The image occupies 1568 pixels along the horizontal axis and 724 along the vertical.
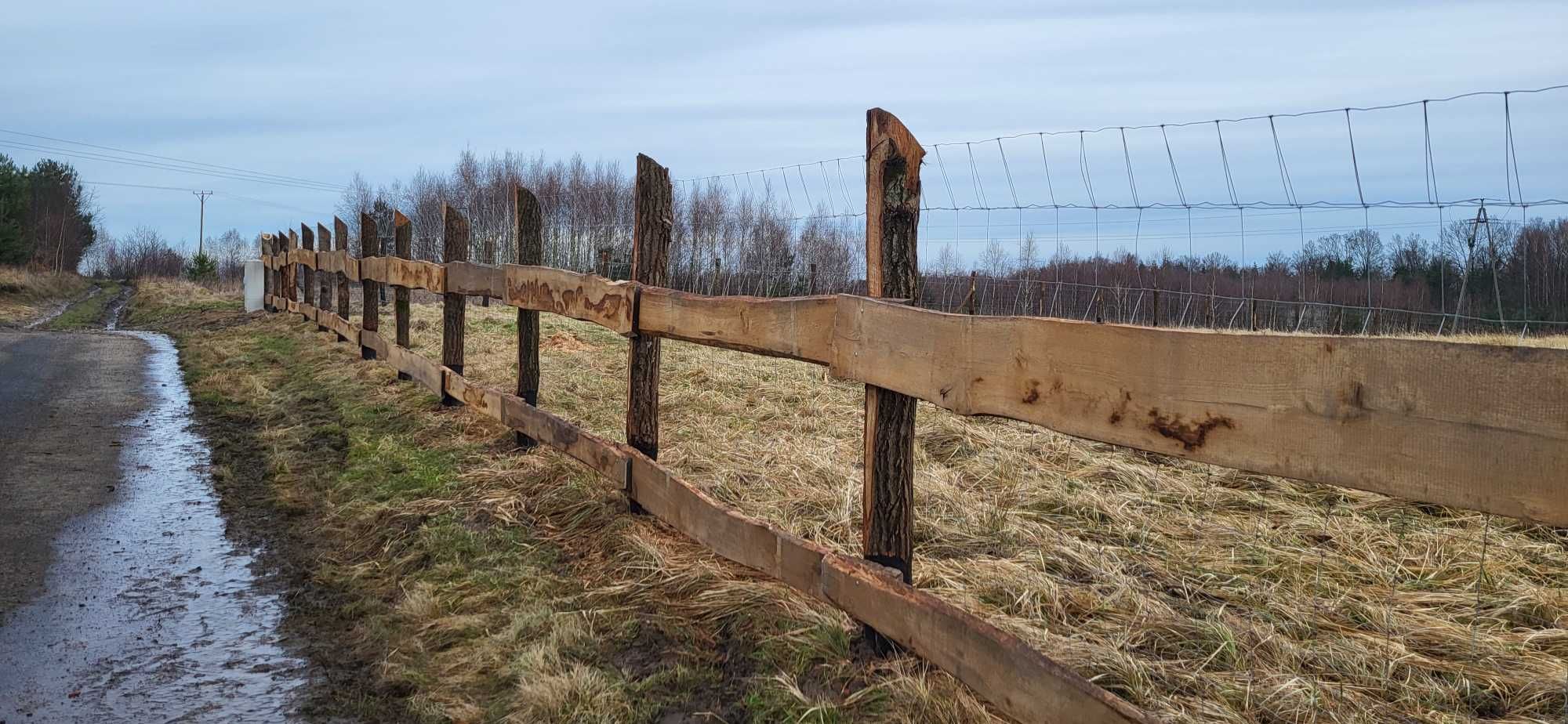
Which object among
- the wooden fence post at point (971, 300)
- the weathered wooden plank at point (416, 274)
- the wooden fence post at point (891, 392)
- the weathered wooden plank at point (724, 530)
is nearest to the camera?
the wooden fence post at point (891, 392)

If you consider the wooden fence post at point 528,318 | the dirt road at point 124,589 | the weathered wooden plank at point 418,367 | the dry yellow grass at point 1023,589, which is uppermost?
the wooden fence post at point 528,318

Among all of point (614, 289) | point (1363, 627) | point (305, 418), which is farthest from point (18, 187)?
point (1363, 627)

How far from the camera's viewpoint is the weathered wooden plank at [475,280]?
724 centimetres

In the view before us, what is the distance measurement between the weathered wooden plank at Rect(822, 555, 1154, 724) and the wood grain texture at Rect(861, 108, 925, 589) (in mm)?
142

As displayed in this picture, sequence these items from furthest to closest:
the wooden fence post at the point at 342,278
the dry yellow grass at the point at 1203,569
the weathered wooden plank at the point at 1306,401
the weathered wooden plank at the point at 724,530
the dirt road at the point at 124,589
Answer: the wooden fence post at the point at 342,278, the weathered wooden plank at the point at 724,530, the dirt road at the point at 124,589, the dry yellow grass at the point at 1203,569, the weathered wooden plank at the point at 1306,401

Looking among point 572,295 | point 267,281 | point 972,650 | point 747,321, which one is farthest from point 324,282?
point 972,650

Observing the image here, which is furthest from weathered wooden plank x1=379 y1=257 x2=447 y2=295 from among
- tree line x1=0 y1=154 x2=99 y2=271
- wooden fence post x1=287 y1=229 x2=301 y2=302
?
tree line x1=0 y1=154 x2=99 y2=271

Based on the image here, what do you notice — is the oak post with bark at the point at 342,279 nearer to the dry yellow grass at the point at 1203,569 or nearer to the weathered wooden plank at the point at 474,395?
the weathered wooden plank at the point at 474,395

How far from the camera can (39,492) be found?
20.3 feet

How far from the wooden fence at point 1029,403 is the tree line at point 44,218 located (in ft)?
184

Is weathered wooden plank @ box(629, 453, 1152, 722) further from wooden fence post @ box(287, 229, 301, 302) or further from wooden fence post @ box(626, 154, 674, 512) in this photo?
wooden fence post @ box(287, 229, 301, 302)

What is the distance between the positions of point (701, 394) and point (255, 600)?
4071 millimetres

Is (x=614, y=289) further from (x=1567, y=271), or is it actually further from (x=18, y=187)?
(x=18, y=187)

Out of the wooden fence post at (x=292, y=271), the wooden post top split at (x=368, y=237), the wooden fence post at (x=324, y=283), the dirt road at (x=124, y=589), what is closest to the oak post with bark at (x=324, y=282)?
the wooden fence post at (x=324, y=283)
